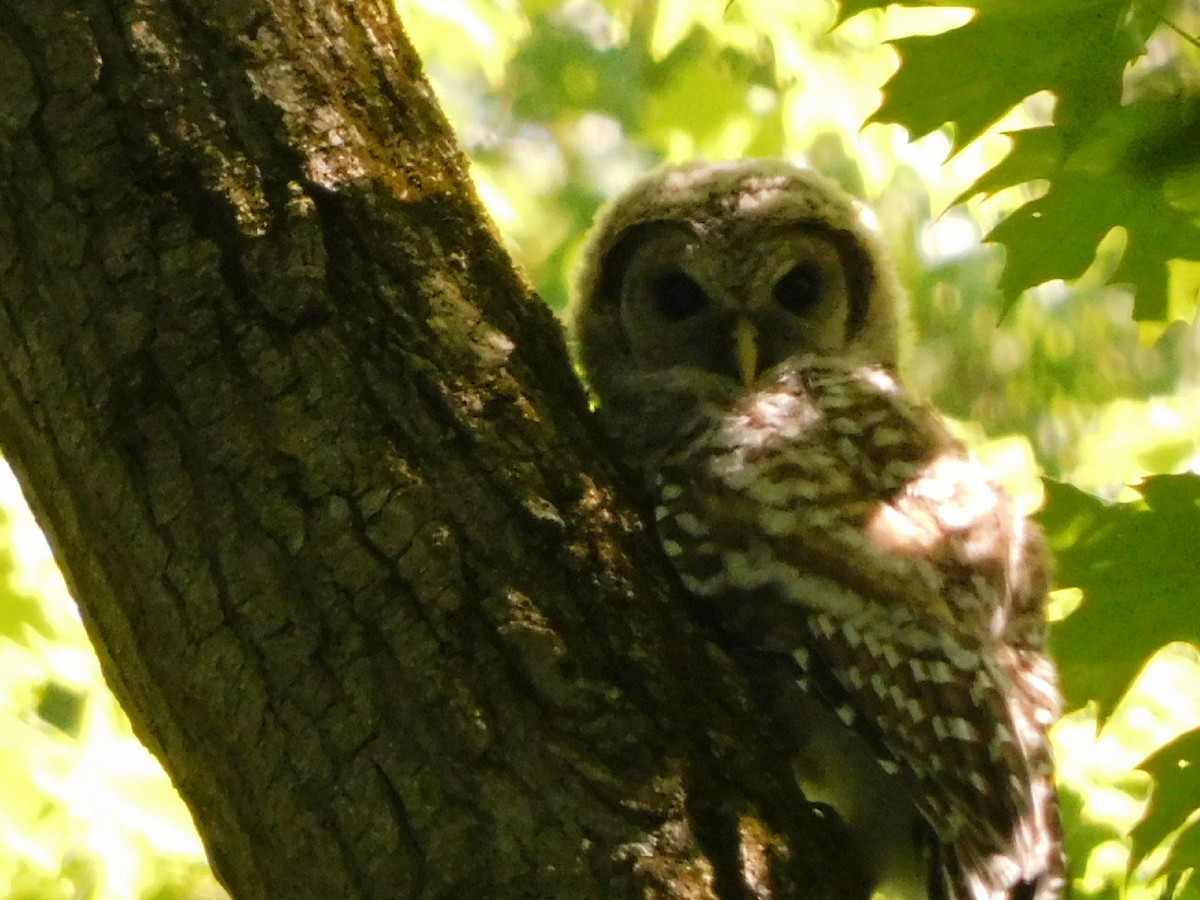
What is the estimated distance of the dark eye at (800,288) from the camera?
313cm

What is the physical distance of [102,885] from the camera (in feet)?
10.6

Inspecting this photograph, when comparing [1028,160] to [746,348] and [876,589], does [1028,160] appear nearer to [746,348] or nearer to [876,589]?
[876,589]

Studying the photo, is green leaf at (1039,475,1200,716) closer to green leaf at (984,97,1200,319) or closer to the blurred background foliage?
the blurred background foliage

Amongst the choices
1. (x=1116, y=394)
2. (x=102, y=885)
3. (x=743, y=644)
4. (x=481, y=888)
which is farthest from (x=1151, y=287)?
(x=1116, y=394)

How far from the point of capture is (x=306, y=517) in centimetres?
172

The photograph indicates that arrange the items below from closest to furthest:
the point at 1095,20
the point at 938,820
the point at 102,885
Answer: the point at 1095,20
the point at 938,820
the point at 102,885

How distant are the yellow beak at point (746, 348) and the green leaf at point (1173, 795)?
3.49 feet

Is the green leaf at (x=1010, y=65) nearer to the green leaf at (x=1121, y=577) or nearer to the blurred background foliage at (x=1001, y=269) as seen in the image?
the blurred background foliage at (x=1001, y=269)

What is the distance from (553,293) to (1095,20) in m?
4.53

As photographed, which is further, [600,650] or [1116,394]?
[1116,394]

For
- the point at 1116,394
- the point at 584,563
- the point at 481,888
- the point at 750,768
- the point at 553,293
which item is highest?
the point at 1116,394

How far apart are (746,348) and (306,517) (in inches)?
55.7

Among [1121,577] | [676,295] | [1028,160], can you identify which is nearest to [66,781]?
[676,295]

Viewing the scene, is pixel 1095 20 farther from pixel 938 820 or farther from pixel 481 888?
pixel 481 888
